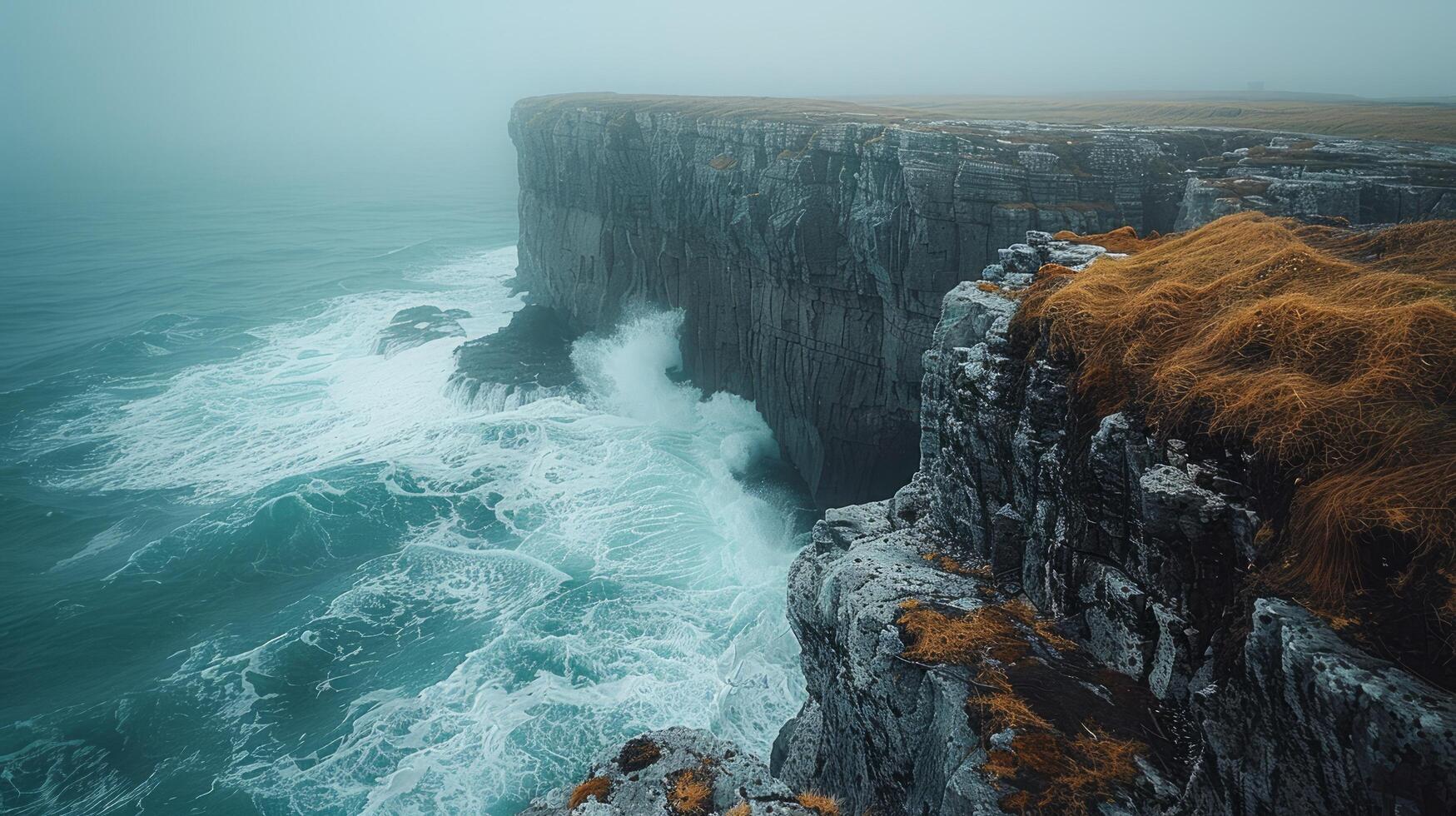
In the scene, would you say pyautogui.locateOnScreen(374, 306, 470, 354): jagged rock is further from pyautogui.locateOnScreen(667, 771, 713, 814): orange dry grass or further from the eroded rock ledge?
pyautogui.locateOnScreen(667, 771, 713, 814): orange dry grass

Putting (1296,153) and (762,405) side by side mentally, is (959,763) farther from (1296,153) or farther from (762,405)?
(762,405)

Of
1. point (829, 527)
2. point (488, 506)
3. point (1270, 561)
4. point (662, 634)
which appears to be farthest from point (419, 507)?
point (1270, 561)

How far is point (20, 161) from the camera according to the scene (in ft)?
639

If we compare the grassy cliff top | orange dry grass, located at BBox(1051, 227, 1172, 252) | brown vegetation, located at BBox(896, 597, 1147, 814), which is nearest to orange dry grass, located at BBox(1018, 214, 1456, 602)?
orange dry grass, located at BBox(1051, 227, 1172, 252)

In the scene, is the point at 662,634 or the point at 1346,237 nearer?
the point at 1346,237

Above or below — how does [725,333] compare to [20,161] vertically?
below

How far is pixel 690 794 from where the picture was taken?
1016cm

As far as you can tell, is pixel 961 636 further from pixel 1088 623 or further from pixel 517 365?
pixel 517 365

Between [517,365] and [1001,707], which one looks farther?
[517,365]

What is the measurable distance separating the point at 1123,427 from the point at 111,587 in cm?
3675

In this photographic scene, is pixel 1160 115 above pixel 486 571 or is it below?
above

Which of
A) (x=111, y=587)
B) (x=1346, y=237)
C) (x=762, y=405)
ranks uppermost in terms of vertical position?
(x=1346, y=237)

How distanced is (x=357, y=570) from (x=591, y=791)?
74.7ft

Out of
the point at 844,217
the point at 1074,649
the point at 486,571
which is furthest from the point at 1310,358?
the point at 486,571
